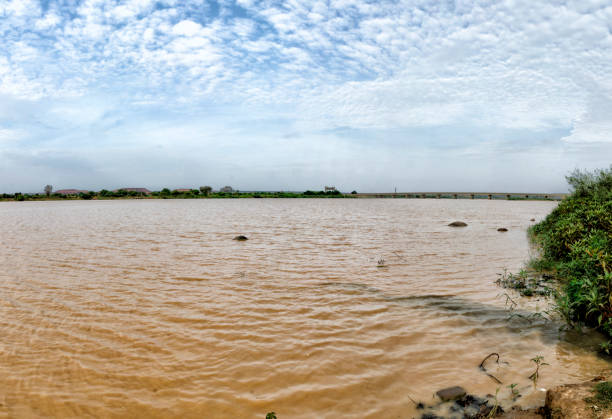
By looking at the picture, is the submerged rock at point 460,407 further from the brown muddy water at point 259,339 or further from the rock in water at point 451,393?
the brown muddy water at point 259,339

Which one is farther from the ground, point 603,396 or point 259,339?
point 603,396

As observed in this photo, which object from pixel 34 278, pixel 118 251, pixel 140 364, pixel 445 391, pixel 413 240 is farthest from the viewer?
pixel 413 240

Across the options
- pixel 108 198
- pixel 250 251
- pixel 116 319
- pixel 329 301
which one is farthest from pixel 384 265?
pixel 108 198

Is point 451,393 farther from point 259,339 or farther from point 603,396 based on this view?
point 259,339

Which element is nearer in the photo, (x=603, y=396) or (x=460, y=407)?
(x=603, y=396)

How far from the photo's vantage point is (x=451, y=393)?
13.0ft

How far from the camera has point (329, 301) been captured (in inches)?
295

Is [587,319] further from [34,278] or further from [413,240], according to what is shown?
[34,278]

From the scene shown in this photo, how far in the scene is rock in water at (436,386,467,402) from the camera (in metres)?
3.92

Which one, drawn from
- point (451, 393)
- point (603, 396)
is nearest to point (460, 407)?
point (451, 393)

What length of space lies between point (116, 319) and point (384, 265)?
8.01 m

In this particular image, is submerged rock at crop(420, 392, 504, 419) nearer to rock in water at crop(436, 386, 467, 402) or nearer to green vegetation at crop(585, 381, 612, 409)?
rock in water at crop(436, 386, 467, 402)

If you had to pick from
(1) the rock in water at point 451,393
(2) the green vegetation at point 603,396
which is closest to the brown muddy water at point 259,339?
(1) the rock in water at point 451,393

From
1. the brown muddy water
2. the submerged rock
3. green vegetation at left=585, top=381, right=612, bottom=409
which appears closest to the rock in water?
the submerged rock
